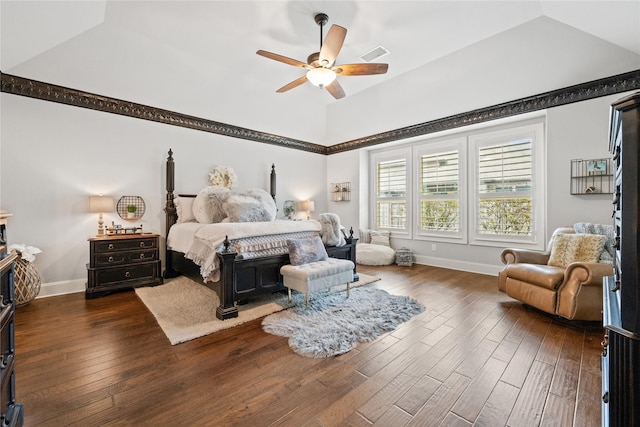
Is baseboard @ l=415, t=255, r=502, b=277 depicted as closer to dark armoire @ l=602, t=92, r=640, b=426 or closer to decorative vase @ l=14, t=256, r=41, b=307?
dark armoire @ l=602, t=92, r=640, b=426

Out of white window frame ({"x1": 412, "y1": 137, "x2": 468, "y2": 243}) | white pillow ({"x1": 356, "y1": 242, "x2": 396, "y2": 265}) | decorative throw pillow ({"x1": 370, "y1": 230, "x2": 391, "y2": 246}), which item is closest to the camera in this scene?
white window frame ({"x1": 412, "y1": 137, "x2": 468, "y2": 243})

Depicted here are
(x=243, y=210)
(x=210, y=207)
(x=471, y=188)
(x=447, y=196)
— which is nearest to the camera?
(x=243, y=210)

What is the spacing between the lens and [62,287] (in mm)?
3684

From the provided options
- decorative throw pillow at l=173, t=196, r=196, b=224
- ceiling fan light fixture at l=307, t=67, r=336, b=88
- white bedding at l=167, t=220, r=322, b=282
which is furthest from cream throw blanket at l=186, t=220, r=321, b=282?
ceiling fan light fixture at l=307, t=67, r=336, b=88

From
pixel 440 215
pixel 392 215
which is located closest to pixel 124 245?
pixel 392 215

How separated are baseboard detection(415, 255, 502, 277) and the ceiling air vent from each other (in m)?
3.81

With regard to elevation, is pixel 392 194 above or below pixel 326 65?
below

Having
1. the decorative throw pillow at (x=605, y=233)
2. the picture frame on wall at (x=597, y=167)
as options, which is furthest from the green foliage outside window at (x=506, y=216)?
the decorative throw pillow at (x=605, y=233)

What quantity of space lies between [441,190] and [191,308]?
469 centimetres

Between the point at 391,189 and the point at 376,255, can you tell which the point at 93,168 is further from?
the point at 391,189

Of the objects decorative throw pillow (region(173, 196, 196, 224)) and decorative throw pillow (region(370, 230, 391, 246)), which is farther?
decorative throw pillow (region(370, 230, 391, 246))

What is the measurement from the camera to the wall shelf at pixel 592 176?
343cm

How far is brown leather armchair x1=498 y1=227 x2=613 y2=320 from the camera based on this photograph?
248 centimetres

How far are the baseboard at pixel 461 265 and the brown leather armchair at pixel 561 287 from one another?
142 centimetres
